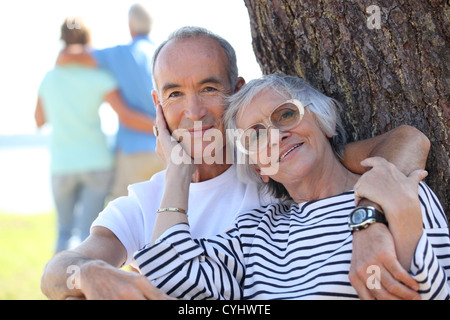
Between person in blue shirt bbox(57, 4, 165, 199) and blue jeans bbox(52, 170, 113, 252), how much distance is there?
163 mm

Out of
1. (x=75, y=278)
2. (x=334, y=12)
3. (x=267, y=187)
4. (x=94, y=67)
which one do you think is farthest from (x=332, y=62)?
(x=94, y=67)

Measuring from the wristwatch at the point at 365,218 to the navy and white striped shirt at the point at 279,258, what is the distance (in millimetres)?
146

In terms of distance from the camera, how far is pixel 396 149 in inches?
101

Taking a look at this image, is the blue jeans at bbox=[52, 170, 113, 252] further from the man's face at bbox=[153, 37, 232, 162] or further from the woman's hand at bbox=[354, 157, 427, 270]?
the woman's hand at bbox=[354, 157, 427, 270]

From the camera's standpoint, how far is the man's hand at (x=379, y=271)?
2109mm

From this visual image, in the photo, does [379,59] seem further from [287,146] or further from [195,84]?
[195,84]

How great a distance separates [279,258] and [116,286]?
751 mm

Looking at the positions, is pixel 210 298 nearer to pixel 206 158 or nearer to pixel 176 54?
pixel 206 158

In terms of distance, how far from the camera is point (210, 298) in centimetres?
245

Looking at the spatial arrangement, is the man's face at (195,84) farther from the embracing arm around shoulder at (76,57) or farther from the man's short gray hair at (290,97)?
the embracing arm around shoulder at (76,57)

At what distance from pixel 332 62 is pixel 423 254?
4.16 ft

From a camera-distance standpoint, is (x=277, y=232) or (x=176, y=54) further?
(x=176, y=54)

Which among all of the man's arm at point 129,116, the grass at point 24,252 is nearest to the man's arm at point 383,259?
the man's arm at point 129,116

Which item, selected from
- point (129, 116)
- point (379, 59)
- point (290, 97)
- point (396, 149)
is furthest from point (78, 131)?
point (396, 149)
